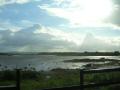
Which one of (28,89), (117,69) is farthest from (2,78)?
(117,69)

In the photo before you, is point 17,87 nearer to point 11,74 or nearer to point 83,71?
point 83,71

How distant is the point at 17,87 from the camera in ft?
31.9

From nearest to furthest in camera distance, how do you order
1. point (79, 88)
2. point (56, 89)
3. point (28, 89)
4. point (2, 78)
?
point (56, 89)
point (79, 88)
point (28, 89)
point (2, 78)

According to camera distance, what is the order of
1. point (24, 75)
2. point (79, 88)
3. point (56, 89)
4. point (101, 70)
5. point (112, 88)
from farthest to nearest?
point (24, 75), point (112, 88), point (101, 70), point (79, 88), point (56, 89)

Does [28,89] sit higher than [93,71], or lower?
lower

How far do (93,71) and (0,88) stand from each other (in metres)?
4.31

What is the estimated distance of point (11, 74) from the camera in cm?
3055

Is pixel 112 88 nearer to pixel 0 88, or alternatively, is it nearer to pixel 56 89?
pixel 56 89

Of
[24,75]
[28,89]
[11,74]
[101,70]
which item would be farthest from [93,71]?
[24,75]

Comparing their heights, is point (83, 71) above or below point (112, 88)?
above

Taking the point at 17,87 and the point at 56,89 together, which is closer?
the point at 17,87

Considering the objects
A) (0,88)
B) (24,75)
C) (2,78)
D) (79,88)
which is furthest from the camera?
(24,75)

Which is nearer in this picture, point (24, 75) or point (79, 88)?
point (79, 88)

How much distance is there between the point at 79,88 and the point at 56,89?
1151mm
